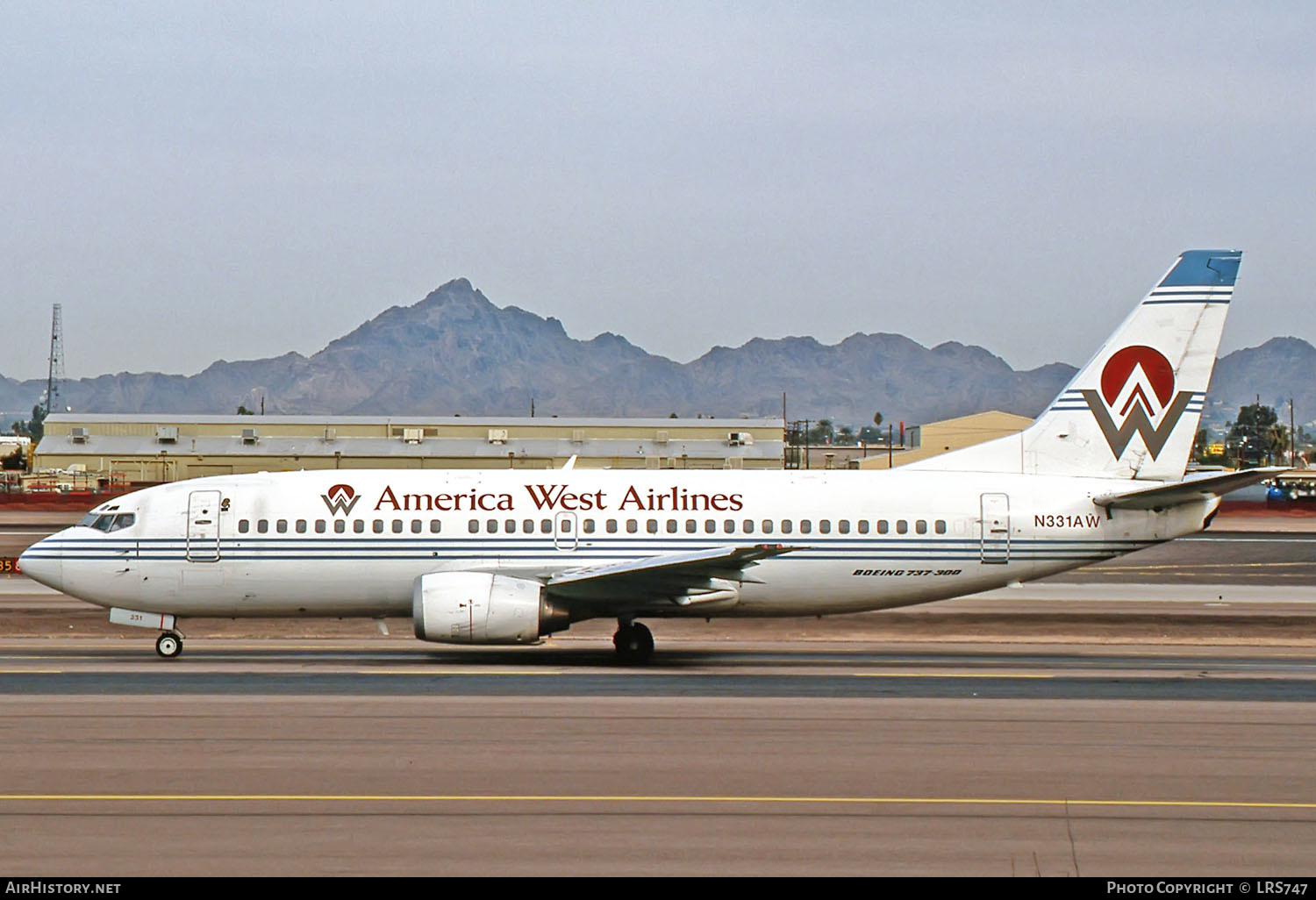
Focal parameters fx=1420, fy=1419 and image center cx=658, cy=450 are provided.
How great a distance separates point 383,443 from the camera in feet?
303

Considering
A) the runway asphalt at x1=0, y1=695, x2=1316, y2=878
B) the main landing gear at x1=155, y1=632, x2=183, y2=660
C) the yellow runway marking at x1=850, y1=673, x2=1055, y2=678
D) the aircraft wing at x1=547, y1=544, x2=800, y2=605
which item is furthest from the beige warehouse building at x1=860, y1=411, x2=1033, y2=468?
the runway asphalt at x1=0, y1=695, x2=1316, y2=878

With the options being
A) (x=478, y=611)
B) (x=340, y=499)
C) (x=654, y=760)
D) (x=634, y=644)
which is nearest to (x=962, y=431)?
(x=634, y=644)

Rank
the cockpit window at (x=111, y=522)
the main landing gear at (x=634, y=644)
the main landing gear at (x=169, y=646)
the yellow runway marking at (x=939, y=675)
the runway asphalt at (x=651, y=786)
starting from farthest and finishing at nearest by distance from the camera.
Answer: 1. the cockpit window at (x=111, y=522)
2. the main landing gear at (x=634, y=644)
3. the main landing gear at (x=169, y=646)
4. the yellow runway marking at (x=939, y=675)
5. the runway asphalt at (x=651, y=786)

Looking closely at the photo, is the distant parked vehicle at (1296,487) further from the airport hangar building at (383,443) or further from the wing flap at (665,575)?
the wing flap at (665,575)

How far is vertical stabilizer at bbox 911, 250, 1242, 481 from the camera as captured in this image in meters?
28.9

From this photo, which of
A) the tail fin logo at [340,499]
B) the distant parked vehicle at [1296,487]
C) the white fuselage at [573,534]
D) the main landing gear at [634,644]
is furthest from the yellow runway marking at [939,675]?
the distant parked vehicle at [1296,487]

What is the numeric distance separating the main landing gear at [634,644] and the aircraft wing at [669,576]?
2.05ft

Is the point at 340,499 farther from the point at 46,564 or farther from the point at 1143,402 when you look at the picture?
the point at 1143,402

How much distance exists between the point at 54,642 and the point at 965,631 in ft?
64.9

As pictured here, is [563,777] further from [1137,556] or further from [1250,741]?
[1137,556]

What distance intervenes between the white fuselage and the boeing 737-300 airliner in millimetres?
36

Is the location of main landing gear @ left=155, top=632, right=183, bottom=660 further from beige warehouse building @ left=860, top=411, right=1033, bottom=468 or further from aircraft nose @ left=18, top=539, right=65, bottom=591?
beige warehouse building @ left=860, top=411, right=1033, bottom=468

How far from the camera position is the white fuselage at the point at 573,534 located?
2678 cm

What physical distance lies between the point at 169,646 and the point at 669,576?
30.5 ft
